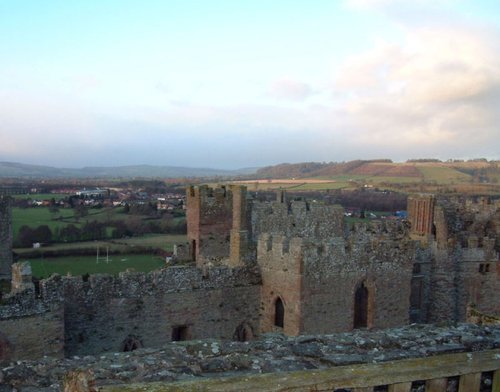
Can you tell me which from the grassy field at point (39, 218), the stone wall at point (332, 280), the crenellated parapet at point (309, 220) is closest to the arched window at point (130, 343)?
the stone wall at point (332, 280)

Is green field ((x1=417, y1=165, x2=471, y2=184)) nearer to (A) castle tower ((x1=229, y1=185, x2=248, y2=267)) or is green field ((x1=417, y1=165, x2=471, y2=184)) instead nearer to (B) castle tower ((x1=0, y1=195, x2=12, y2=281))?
(A) castle tower ((x1=229, y1=185, x2=248, y2=267))

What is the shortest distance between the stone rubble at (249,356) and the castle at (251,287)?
19.8 ft

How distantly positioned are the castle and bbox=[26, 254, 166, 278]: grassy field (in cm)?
1661

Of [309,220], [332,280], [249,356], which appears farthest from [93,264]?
[249,356]

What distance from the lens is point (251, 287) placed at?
16.8 meters

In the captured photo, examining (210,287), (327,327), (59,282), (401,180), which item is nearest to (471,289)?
(327,327)

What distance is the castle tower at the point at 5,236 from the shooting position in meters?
20.9

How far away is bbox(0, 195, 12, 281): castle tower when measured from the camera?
2086 cm

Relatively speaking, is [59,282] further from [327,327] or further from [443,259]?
[443,259]

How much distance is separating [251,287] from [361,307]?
11.4ft

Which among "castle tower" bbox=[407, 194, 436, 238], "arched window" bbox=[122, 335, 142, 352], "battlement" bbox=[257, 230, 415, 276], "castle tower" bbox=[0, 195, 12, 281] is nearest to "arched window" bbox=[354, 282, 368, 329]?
"battlement" bbox=[257, 230, 415, 276]

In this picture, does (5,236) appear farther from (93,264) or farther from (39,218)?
(39,218)

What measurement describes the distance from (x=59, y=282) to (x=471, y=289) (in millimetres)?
16138

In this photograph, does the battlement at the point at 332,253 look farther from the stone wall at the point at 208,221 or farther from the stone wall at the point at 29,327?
the stone wall at the point at 29,327
